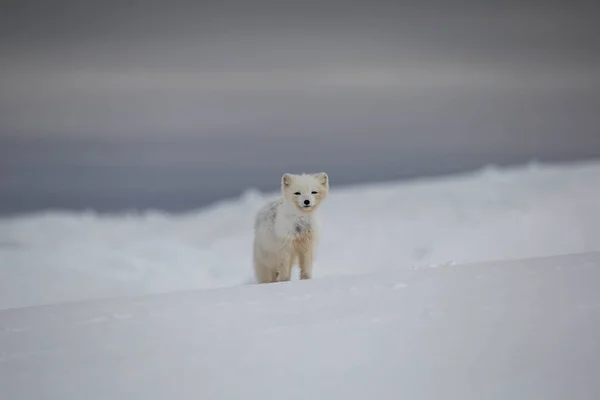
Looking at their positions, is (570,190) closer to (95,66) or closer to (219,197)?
(219,197)

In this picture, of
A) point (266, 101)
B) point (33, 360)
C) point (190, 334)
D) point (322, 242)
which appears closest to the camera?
point (33, 360)

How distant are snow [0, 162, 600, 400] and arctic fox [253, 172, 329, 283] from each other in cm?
31

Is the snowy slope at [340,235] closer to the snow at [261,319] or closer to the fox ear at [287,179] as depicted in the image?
the snow at [261,319]

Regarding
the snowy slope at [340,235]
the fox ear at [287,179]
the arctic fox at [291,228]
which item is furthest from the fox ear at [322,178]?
the snowy slope at [340,235]

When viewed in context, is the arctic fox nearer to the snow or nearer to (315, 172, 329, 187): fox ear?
(315, 172, 329, 187): fox ear

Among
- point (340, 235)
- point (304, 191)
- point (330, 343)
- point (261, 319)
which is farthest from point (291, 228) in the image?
point (340, 235)

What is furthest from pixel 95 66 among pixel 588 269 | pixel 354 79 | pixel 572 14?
→ pixel 572 14

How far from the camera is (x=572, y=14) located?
4391mm

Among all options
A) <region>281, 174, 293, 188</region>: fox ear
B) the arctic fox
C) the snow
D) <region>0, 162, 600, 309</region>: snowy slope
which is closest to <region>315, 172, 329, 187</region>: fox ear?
the arctic fox

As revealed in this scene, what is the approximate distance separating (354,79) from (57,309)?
1.95 meters

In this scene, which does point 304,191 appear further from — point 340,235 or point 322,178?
point 340,235

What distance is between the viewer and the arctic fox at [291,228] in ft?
10.7

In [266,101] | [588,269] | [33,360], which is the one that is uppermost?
[266,101]

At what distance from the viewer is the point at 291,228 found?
327 centimetres
